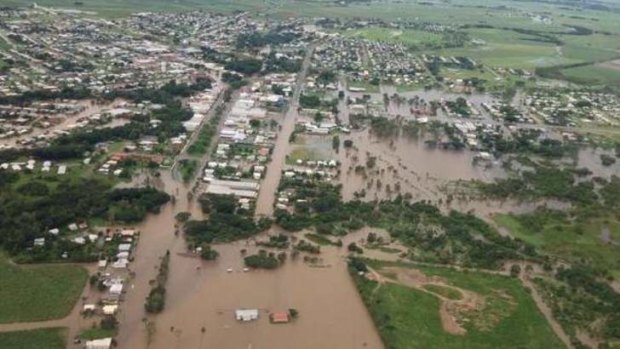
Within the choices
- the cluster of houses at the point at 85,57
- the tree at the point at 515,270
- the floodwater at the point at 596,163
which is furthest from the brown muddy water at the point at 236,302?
the cluster of houses at the point at 85,57

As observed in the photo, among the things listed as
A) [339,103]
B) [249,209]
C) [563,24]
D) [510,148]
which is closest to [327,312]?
[249,209]

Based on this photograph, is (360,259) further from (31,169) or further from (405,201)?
A: (31,169)

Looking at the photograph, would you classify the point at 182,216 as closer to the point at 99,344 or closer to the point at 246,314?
the point at 246,314

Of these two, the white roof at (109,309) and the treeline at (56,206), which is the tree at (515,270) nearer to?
the white roof at (109,309)

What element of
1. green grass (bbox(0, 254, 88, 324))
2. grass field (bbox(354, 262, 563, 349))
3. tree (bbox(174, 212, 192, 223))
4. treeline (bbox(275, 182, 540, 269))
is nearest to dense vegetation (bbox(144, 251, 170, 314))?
green grass (bbox(0, 254, 88, 324))

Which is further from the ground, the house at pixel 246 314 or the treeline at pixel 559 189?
the treeline at pixel 559 189

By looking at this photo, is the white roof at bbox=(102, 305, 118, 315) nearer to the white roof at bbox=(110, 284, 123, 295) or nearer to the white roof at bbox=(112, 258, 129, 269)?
the white roof at bbox=(110, 284, 123, 295)
